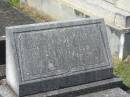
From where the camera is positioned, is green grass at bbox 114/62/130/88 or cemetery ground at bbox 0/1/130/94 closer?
green grass at bbox 114/62/130/88

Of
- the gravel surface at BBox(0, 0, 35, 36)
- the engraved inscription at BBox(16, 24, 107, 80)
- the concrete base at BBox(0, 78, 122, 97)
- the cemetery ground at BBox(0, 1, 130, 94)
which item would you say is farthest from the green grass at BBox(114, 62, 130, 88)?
the gravel surface at BBox(0, 0, 35, 36)

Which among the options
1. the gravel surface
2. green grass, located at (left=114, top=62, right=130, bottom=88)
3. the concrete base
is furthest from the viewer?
A: the gravel surface

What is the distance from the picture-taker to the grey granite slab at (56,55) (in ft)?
16.8

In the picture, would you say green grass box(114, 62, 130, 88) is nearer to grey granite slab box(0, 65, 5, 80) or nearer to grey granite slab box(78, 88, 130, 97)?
grey granite slab box(78, 88, 130, 97)

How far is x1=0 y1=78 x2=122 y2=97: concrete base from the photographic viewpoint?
5238 millimetres

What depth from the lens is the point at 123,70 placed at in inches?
284

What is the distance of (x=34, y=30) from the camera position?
17.1 ft

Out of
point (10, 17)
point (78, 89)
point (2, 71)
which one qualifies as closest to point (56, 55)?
point (78, 89)

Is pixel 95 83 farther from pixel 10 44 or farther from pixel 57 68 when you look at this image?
pixel 10 44

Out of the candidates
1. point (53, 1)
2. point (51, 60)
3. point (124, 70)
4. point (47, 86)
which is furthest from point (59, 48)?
point (53, 1)

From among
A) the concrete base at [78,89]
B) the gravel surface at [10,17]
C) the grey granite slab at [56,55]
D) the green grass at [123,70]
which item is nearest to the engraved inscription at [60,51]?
the grey granite slab at [56,55]

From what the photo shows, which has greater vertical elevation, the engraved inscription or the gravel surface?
the engraved inscription

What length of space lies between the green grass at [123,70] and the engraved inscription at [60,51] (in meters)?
1.47

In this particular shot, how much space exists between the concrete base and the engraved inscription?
234mm
